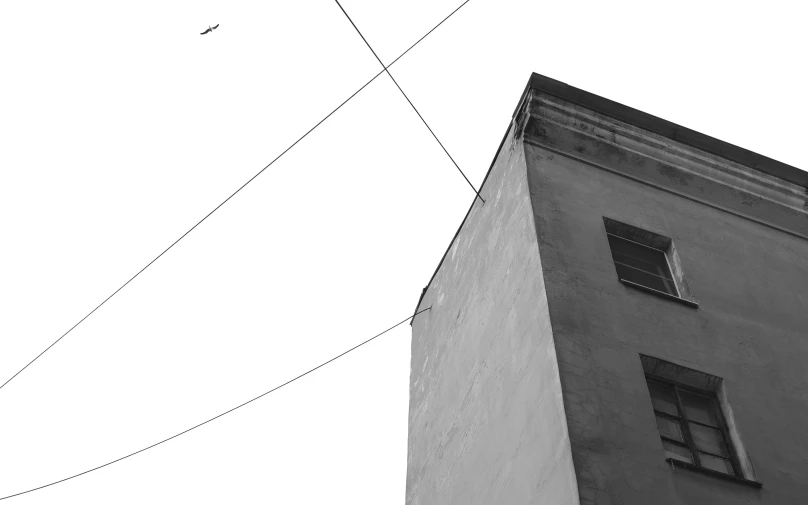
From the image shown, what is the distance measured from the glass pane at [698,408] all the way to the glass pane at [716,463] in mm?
601

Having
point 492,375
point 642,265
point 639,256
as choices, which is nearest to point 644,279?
point 642,265

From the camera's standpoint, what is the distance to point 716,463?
10844 millimetres

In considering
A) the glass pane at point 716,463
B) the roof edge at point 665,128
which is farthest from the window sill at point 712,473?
the roof edge at point 665,128

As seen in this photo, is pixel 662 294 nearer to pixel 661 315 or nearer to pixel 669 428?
pixel 661 315

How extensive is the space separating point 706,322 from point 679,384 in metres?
1.33

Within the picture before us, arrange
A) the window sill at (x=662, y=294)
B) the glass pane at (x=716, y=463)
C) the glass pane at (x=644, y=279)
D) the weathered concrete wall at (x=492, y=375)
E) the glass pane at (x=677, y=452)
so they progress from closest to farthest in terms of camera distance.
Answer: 1. the glass pane at (x=677, y=452)
2. the glass pane at (x=716, y=463)
3. the weathered concrete wall at (x=492, y=375)
4. the window sill at (x=662, y=294)
5. the glass pane at (x=644, y=279)

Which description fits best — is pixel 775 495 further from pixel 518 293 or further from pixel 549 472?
pixel 518 293

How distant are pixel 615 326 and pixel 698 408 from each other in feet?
4.68

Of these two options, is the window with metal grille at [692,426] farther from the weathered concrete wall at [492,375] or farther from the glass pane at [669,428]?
the weathered concrete wall at [492,375]

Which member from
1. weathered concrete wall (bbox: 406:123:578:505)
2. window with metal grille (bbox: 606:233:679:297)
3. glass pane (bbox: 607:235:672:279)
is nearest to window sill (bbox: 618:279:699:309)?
window with metal grille (bbox: 606:233:679:297)

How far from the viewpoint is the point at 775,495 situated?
10.3 metres

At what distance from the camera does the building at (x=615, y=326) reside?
10.4m

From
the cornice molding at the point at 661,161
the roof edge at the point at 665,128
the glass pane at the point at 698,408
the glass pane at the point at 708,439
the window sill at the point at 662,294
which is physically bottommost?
the glass pane at the point at 708,439

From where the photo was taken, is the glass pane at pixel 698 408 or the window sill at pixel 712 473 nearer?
the window sill at pixel 712 473
